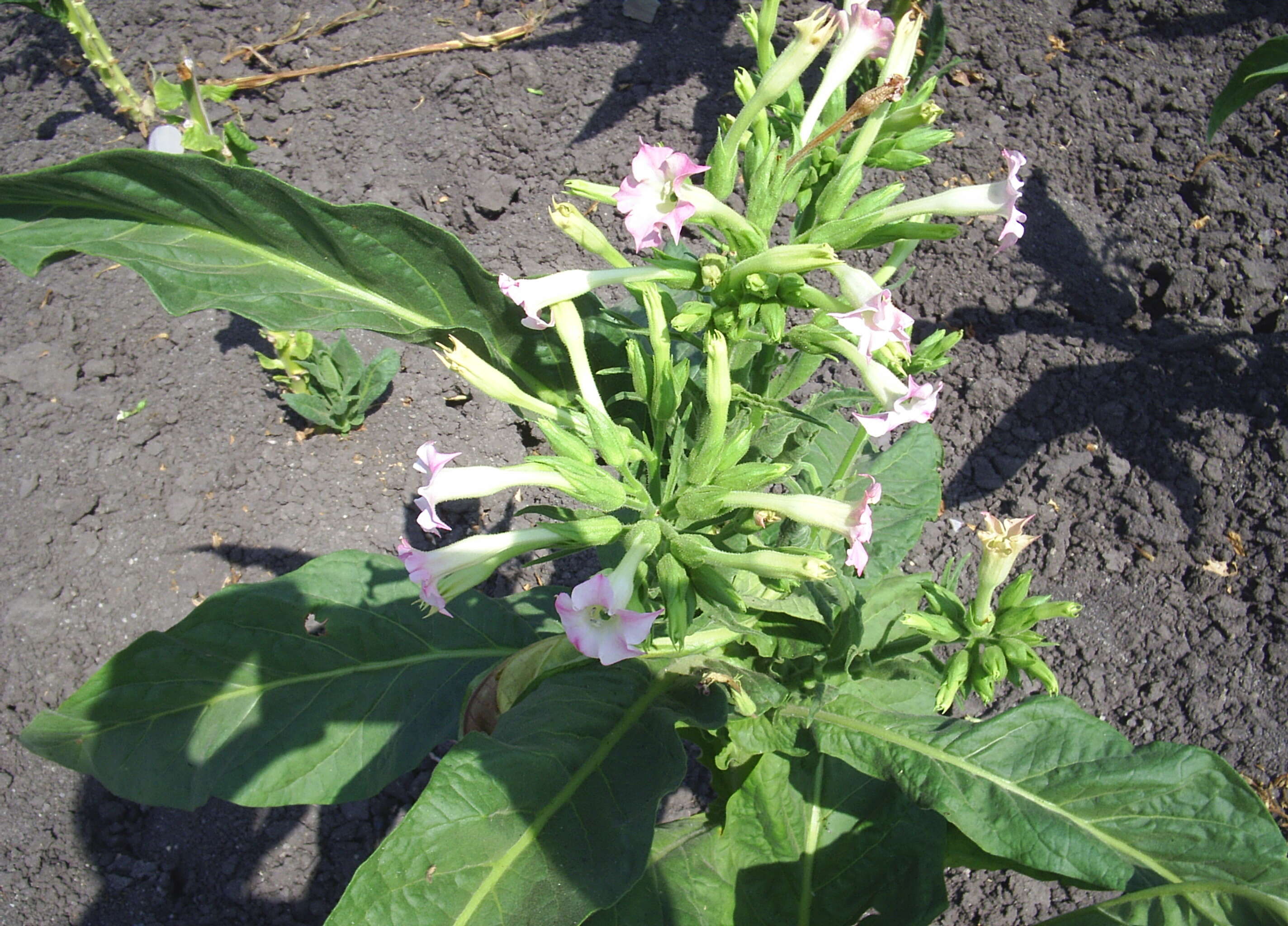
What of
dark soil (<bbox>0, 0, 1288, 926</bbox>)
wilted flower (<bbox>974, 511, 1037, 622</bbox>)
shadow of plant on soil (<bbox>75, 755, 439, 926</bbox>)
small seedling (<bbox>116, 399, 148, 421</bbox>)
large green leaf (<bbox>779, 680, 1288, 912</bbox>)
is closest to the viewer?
large green leaf (<bbox>779, 680, 1288, 912</bbox>)

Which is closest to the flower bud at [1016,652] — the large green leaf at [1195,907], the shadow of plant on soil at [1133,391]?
the large green leaf at [1195,907]

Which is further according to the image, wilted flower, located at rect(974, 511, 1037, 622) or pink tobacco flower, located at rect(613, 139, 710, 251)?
wilted flower, located at rect(974, 511, 1037, 622)

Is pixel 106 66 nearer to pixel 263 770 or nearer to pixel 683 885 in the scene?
pixel 263 770

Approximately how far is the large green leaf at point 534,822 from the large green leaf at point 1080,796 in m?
0.39

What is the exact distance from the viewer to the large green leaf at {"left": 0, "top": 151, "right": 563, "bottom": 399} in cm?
Result: 142

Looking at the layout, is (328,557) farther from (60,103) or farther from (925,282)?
(60,103)

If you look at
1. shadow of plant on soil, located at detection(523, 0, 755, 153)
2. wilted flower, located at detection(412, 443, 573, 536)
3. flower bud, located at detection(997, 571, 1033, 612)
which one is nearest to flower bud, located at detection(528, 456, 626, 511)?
wilted flower, located at detection(412, 443, 573, 536)

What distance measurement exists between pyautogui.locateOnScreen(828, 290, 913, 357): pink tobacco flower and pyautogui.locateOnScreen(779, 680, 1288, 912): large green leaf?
728 mm

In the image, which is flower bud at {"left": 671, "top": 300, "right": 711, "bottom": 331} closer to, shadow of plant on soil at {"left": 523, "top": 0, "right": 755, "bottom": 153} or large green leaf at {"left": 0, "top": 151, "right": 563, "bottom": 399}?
large green leaf at {"left": 0, "top": 151, "right": 563, "bottom": 399}

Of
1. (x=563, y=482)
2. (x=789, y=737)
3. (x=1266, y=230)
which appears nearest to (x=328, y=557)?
(x=563, y=482)

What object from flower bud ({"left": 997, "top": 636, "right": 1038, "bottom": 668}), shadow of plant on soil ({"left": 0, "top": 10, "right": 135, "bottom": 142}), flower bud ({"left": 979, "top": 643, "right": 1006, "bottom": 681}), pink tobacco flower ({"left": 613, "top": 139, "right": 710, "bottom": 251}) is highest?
pink tobacco flower ({"left": 613, "top": 139, "right": 710, "bottom": 251})

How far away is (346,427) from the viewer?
295cm

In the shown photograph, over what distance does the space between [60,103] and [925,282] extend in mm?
3692

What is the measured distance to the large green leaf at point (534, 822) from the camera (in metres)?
1.16
